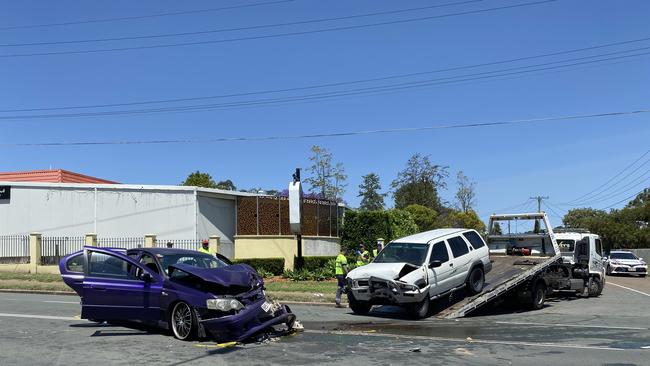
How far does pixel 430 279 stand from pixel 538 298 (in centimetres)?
435

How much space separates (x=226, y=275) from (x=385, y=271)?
510cm

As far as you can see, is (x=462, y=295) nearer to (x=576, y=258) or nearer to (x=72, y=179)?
(x=576, y=258)

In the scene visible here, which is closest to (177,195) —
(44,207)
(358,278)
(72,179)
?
(44,207)

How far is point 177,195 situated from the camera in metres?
33.4

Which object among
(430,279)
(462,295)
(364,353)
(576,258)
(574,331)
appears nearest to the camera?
(364,353)

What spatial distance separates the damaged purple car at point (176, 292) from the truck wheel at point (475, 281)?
6.22m

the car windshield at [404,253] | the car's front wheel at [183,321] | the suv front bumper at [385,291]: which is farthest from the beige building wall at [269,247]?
the car's front wheel at [183,321]

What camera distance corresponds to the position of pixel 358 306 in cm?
1452

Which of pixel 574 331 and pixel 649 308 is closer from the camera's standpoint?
pixel 574 331

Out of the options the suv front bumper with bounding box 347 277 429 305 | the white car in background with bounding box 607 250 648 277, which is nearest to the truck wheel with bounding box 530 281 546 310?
the suv front bumper with bounding box 347 277 429 305

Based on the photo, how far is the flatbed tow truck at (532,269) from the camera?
14617 mm

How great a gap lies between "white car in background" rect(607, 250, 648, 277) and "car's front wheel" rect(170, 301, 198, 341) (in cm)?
→ 3278

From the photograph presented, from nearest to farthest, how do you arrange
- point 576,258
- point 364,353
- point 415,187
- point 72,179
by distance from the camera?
point 364,353 < point 576,258 < point 72,179 < point 415,187

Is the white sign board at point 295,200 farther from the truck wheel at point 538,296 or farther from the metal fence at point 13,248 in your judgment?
the metal fence at point 13,248
